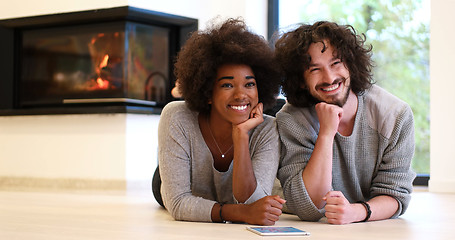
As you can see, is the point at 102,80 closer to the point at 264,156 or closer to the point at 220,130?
the point at 220,130

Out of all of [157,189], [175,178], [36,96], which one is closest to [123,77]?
[36,96]

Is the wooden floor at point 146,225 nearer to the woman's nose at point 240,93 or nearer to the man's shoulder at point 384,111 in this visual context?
the man's shoulder at point 384,111

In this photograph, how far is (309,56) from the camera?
2293 mm

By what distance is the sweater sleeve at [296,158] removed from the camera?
229 centimetres

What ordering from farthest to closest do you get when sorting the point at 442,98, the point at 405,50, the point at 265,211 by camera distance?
1. the point at 405,50
2. the point at 442,98
3. the point at 265,211

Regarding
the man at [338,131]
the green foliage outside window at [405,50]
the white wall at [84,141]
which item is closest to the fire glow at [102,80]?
the white wall at [84,141]

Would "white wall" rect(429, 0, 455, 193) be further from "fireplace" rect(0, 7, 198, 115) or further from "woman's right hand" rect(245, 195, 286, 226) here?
"woman's right hand" rect(245, 195, 286, 226)

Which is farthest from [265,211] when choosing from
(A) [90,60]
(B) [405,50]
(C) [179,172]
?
(B) [405,50]

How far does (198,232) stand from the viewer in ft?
6.66

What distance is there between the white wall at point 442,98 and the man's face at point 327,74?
255 cm

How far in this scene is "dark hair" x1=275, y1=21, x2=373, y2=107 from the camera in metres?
2.30

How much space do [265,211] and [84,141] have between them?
10.1ft

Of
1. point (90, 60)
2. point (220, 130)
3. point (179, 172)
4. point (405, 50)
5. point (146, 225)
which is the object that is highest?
point (405, 50)

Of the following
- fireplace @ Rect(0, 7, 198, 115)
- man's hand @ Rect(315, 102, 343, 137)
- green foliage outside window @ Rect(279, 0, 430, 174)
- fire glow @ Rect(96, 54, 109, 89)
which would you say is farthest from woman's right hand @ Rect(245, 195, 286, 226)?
→ green foliage outside window @ Rect(279, 0, 430, 174)
